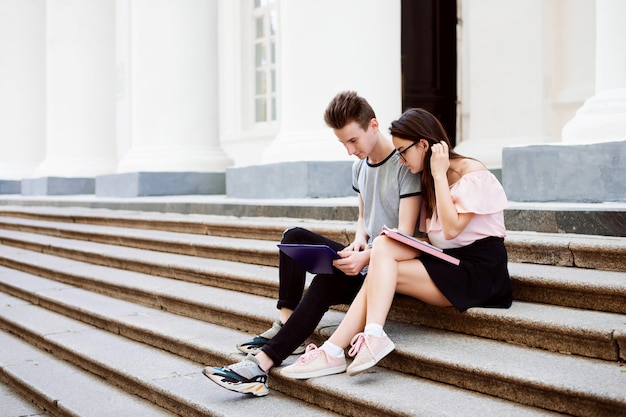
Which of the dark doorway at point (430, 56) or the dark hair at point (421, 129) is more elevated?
the dark doorway at point (430, 56)

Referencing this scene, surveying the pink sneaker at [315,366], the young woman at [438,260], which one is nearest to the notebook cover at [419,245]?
the young woman at [438,260]

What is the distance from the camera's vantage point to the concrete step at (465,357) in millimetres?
2613

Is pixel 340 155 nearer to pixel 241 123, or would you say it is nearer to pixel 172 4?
pixel 172 4

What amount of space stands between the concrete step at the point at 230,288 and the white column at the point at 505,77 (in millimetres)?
4131

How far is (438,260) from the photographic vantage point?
3273mm

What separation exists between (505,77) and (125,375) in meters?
5.93

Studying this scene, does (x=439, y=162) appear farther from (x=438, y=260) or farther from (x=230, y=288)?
(x=230, y=288)

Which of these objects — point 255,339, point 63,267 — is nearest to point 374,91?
point 63,267

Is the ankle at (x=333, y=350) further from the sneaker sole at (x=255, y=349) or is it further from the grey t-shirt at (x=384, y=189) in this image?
the grey t-shirt at (x=384, y=189)

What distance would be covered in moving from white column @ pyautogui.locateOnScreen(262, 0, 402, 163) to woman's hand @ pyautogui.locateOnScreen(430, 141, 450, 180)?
3.67 m

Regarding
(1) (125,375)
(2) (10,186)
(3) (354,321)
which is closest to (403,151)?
(3) (354,321)

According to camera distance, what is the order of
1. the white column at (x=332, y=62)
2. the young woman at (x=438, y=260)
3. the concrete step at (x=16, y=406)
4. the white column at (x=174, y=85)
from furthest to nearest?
the white column at (x=174, y=85), the white column at (x=332, y=62), the concrete step at (x=16, y=406), the young woman at (x=438, y=260)

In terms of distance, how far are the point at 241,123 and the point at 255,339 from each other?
9.83 m

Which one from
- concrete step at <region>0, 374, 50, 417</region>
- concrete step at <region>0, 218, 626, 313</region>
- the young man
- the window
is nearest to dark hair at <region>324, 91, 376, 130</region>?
the young man
